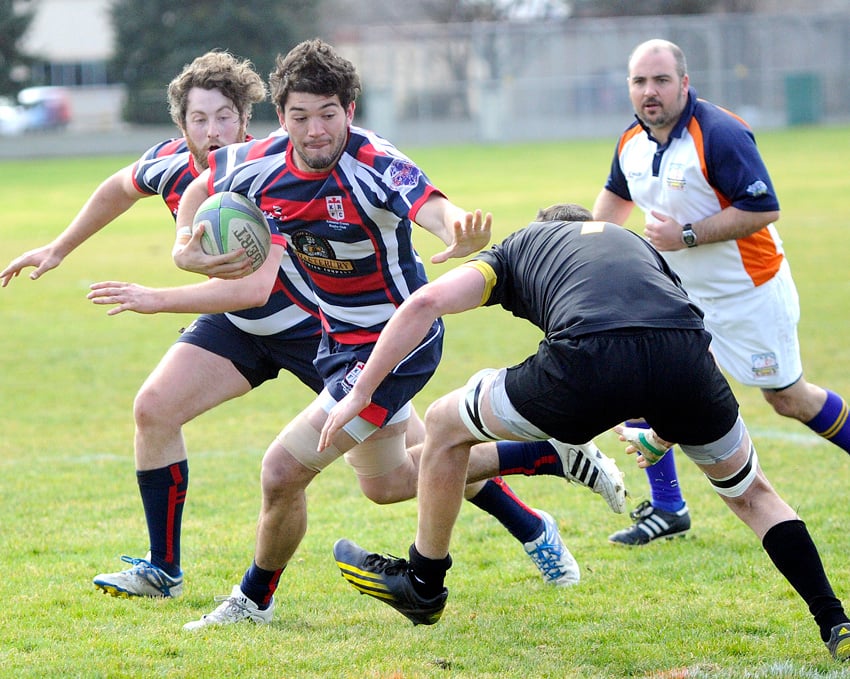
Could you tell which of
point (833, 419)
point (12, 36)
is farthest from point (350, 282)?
point (12, 36)

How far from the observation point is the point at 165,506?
512 cm

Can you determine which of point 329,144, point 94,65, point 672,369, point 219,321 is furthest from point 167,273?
point 94,65

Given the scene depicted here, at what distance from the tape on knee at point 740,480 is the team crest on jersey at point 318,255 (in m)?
1.60

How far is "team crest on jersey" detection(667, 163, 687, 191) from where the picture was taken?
5.84m

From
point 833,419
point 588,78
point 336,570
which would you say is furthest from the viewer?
point 588,78

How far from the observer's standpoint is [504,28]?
159ft

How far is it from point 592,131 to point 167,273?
109 feet

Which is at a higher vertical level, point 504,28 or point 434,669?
point 504,28

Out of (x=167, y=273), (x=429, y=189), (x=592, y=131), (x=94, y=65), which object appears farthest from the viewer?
(x=94, y=65)

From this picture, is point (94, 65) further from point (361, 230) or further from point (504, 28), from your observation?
point (361, 230)

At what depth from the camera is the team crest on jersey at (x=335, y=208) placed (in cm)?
445

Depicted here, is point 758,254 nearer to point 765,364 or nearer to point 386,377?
point 765,364

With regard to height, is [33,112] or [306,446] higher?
[306,446]

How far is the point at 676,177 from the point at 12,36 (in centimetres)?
4572
